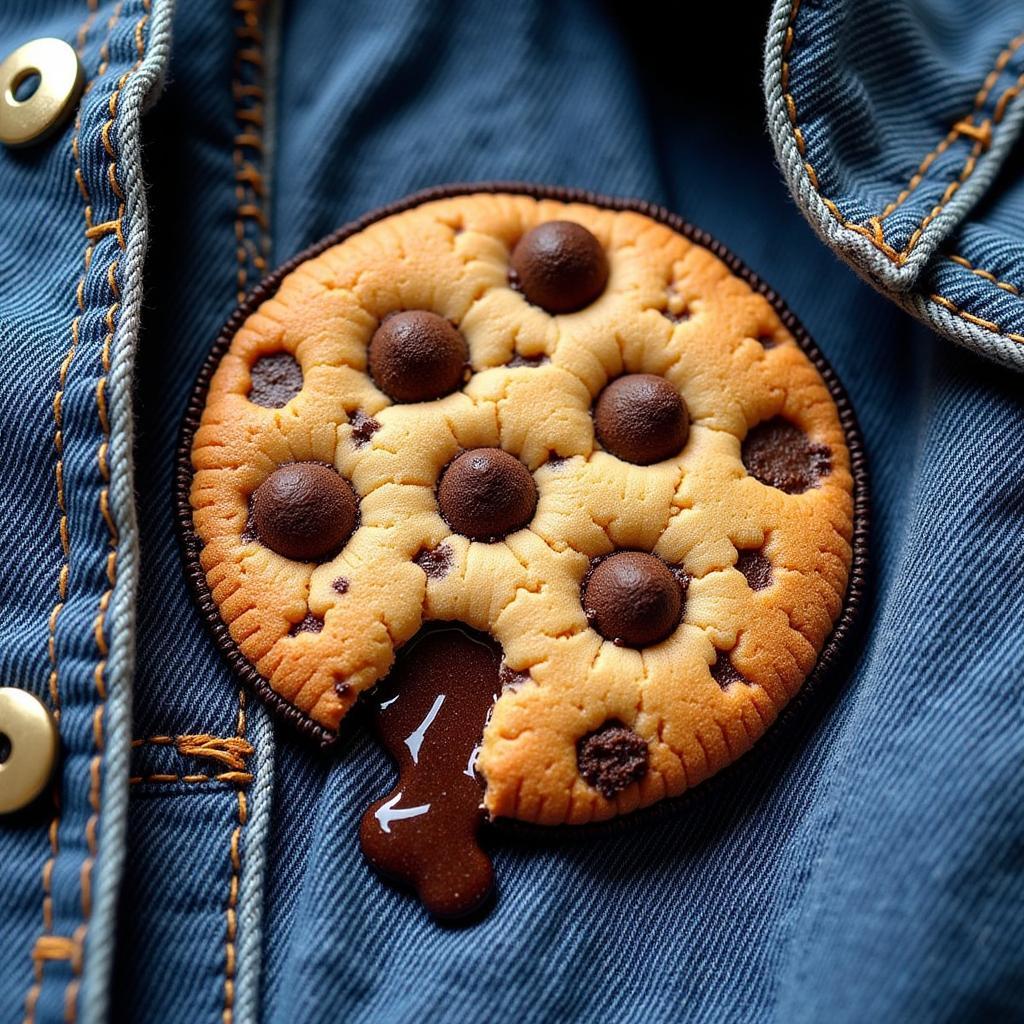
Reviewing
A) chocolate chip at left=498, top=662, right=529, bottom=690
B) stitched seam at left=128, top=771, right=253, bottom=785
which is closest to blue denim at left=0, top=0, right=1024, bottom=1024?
stitched seam at left=128, top=771, right=253, bottom=785

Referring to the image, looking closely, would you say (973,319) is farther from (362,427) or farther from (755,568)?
(362,427)

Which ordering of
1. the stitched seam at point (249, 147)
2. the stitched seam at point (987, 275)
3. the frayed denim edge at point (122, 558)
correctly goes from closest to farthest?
the frayed denim edge at point (122, 558), the stitched seam at point (987, 275), the stitched seam at point (249, 147)

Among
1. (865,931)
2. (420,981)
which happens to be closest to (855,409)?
(865,931)

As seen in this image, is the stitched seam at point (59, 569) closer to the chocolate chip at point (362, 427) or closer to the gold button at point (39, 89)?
the gold button at point (39, 89)

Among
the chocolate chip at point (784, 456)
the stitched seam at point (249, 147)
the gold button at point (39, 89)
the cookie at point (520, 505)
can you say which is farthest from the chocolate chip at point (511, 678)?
the gold button at point (39, 89)

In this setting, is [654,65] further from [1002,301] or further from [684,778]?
[684,778]

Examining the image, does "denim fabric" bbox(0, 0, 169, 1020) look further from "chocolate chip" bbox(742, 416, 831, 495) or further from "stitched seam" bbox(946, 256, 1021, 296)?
"stitched seam" bbox(946, 256, 1021, 296)
